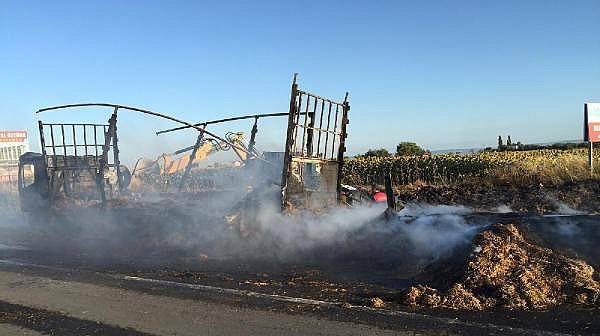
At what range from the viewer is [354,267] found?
8961mm

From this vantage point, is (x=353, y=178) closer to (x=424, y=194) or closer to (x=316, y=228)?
(x=424, y=194)

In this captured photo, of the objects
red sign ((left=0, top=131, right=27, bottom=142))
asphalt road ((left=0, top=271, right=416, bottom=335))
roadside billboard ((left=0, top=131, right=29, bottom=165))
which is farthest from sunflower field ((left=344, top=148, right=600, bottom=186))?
red sign ((left=0, top=131, right=27, bottom=142))

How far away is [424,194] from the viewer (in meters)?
19.2

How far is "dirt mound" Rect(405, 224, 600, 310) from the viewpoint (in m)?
6.09

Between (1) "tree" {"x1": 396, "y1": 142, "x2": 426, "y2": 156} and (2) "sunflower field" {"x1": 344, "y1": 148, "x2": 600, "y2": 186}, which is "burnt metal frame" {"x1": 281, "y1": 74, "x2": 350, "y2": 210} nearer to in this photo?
(2) "sunflower field" {"x1": 344, "y1": 148, "x2": 600, "y2": 186}

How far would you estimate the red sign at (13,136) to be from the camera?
4988 cm

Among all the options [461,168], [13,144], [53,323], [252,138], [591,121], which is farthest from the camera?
[13,144]

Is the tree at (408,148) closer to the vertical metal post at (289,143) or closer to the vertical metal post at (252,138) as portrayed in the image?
the vertical metal post at (252,138)

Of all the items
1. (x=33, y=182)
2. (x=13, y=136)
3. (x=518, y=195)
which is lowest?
(x=518, y=195)

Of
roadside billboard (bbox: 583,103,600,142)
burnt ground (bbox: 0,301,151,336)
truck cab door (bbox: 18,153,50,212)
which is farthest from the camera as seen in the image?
roadside billboard (bbox: 583,103,600,142)

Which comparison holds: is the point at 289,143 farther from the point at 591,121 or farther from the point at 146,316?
the point at 591,121

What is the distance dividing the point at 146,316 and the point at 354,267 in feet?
13.0

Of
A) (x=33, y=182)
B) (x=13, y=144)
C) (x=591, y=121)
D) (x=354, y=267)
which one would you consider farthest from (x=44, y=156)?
(x=13, y=144)

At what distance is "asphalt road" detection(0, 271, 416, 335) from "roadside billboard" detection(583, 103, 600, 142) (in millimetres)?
15339
